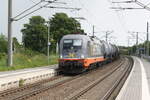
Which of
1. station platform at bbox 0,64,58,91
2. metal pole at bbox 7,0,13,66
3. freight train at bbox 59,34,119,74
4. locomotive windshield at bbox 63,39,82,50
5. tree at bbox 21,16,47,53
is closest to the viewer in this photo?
station platform at bbox 0,64,58,91

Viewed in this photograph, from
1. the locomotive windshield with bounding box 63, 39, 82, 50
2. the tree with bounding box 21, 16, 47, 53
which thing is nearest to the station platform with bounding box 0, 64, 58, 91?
the locomotive windshield with bounding box 63, 39, 82, 50

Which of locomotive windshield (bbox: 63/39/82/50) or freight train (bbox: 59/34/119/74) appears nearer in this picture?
freight train (bbox: 59/34/119/74)

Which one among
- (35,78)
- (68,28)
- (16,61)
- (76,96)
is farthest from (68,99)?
(68,28)

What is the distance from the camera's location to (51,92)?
1692cm

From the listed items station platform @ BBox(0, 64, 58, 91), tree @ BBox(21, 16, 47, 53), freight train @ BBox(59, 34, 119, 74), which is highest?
tree @ BBox(21, 16, 47, 53)

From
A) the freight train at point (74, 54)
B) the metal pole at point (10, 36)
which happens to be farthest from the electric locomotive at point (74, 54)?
the metal pole at point (10, 36)

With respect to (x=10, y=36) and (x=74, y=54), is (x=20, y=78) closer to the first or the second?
(x=74, y=54)

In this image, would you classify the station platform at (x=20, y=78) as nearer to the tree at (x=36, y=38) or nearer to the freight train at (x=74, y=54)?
the freight train at (x=74, y=54)

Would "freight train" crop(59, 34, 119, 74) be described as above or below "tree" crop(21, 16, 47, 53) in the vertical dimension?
below

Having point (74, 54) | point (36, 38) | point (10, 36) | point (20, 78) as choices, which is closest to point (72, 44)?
point (74, 54)

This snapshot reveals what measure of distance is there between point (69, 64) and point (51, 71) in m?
1.47

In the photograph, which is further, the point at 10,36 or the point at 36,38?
the point at 36,38

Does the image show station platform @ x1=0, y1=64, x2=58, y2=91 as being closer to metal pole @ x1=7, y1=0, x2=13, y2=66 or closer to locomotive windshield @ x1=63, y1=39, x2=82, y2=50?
locomotive windshield @ x1=63, y1=39, x2=82, y2=50

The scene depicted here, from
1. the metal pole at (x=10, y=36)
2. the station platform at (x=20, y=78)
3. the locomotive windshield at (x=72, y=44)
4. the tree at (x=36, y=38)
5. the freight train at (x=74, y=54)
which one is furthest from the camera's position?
the tree at (x=36, y=38)
